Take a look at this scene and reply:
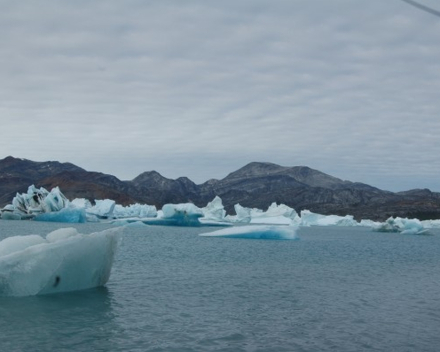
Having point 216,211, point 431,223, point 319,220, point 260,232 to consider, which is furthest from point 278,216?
point 260,232

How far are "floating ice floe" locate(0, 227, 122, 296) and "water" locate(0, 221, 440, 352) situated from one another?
33cm

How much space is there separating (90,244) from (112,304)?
1.61 metres

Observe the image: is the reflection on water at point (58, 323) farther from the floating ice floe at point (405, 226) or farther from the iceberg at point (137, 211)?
the iceberg at point (137, 211)

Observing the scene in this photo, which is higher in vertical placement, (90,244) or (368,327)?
(90,244)

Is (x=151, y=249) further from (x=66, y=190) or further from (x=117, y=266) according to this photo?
(x=66, y=190)

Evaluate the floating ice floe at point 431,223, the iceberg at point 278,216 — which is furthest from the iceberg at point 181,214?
the floating ice floe at point 431,223

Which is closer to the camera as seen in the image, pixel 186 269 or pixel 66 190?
pixel 186 269

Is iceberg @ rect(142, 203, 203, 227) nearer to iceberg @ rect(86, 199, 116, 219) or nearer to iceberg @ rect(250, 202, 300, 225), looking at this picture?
iceberg @ rect(86, 199, 116, 219)

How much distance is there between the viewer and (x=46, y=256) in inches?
475

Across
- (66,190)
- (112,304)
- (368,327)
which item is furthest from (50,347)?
(66,190)

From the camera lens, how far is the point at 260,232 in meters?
→ 35.5

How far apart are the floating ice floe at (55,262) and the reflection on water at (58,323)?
290mm

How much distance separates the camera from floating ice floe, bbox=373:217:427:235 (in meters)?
56.8

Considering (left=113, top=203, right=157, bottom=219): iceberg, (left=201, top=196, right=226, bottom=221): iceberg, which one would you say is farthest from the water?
(left=113, top=203, right=157, bottom=219): iceberg
